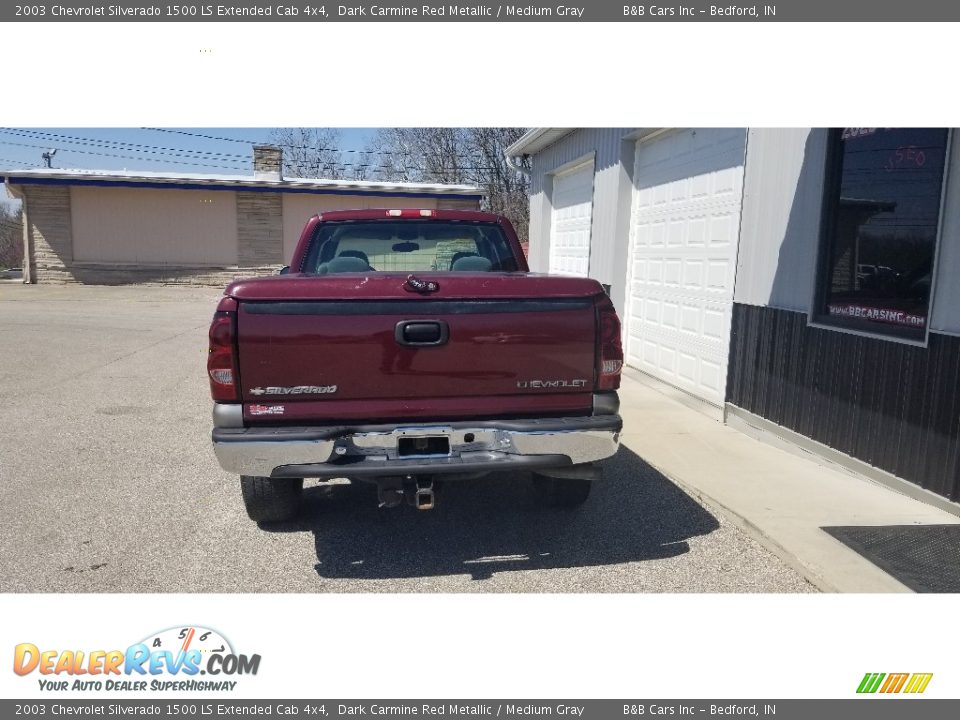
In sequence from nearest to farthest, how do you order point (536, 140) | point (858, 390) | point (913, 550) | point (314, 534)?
point (913, 550) < point (314, 534) < point (858, 390) < point (536, 140)

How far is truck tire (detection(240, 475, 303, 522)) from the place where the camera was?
162 inches

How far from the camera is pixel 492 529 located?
4.47 metres

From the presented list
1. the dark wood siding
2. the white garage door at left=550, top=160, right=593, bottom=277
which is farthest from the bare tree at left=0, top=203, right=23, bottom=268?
the dark wood siding

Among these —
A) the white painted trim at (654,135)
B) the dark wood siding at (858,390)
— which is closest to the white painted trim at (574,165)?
the white painted trim at (654,135)

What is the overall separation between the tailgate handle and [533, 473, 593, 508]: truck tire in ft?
4.79

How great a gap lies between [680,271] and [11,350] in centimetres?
994

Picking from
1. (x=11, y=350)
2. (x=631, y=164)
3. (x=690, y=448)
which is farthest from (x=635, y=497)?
(x=11, y=350)

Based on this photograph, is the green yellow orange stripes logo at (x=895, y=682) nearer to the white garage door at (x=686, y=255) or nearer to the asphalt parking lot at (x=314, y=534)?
the asphalt parking lot at (x=314, y=534)

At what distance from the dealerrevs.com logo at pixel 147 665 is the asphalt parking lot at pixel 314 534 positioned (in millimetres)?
498

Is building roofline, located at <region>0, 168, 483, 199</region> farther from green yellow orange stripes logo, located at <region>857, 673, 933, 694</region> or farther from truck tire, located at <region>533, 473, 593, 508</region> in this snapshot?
green yellow orange stripes logo, located at <region>857, 673, 933, 694</region>

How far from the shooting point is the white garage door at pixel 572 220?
11969mm

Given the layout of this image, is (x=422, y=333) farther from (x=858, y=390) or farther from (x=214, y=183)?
(x=214, y=183)

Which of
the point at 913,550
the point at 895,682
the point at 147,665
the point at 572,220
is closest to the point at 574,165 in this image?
the point at 572,220

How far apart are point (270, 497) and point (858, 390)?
4181 mm
